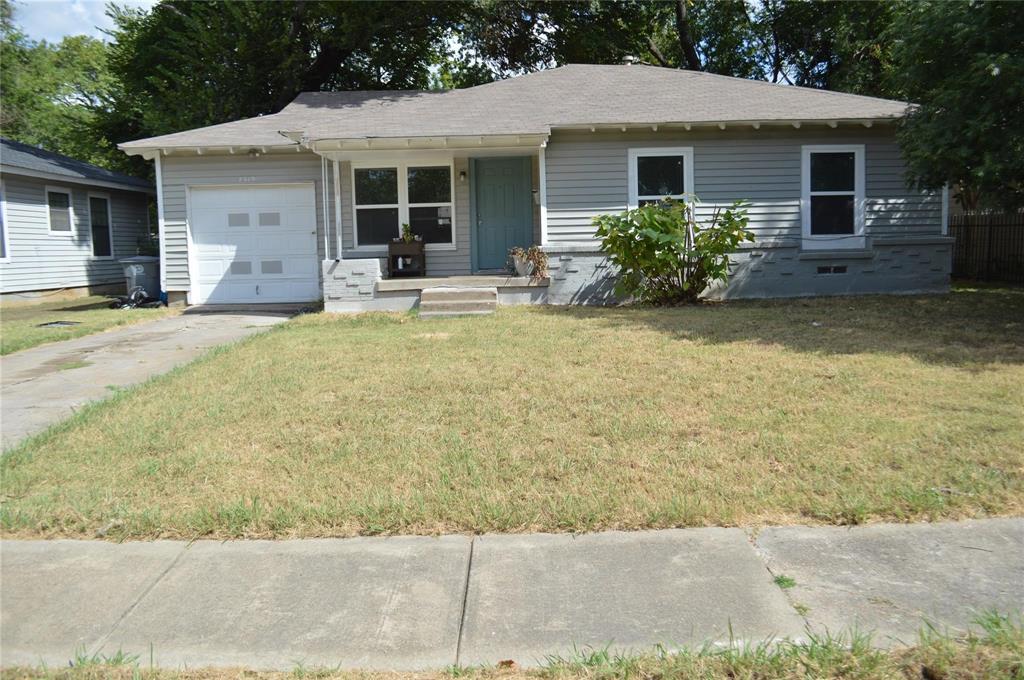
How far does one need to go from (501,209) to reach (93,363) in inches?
318

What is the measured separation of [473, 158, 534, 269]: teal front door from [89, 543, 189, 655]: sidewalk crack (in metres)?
11.3

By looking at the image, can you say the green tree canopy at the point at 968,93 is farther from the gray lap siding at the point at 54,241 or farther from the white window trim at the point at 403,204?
the gray lap siding at the point at 54,241

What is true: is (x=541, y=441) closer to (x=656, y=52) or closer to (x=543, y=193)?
(x=543, y=193)

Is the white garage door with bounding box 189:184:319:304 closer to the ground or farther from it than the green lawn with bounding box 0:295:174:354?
farther from it

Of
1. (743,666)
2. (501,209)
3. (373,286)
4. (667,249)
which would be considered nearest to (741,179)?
(667,249)

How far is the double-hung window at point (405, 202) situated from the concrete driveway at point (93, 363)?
2.75 meters

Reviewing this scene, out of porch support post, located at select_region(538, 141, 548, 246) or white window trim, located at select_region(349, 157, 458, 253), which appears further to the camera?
white window trim, located at select_region(349, 157, 458, 253)

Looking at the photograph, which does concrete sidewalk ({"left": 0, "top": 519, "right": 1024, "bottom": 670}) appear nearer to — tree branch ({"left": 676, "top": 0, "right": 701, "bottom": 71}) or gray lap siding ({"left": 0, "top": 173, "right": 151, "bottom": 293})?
gray lap siding ({"left": 0, "top": 173, "right": 151, "bottom": 293})

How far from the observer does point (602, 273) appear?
13469 mm

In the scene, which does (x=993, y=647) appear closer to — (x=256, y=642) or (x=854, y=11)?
(x=256, y=642)

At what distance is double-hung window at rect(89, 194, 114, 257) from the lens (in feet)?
68.4

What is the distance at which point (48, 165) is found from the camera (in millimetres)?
18906

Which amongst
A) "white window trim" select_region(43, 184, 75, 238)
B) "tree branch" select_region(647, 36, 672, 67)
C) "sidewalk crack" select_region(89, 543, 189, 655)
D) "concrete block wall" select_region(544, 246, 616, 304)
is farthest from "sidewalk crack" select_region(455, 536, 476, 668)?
"tree branch" select_region(647, 36, 672, 67)

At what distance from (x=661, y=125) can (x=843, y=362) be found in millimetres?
7201
